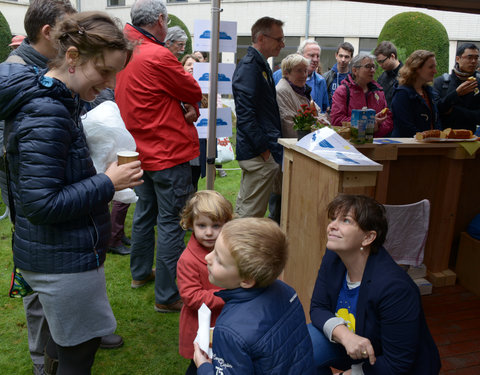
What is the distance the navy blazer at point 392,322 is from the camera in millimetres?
1862

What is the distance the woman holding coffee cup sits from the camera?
1619mm

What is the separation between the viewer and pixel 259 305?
150 centimetres

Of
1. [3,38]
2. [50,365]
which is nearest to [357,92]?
[50,365]

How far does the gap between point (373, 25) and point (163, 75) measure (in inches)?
747

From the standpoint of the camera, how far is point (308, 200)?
2.83 meters

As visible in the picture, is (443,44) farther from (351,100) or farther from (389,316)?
(389,316)

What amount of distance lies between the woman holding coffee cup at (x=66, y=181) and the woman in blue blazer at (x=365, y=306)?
1.00m

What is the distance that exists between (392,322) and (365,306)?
13cm

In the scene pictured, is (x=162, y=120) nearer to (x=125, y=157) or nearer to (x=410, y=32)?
(x=125, y=157)

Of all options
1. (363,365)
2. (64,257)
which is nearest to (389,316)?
(363,365)

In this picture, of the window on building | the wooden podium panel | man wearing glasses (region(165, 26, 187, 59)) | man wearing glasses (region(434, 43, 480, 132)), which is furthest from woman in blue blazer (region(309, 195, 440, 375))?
the window on building

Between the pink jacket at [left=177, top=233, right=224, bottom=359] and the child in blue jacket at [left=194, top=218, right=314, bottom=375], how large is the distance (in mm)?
620

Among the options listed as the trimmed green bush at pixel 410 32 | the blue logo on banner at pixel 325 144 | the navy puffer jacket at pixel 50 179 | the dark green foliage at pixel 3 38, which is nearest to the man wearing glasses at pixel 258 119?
the blue logo on banner at pixel 325 144

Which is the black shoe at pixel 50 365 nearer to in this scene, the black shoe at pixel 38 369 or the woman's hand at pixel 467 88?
the black shoe at pixel 38 369
